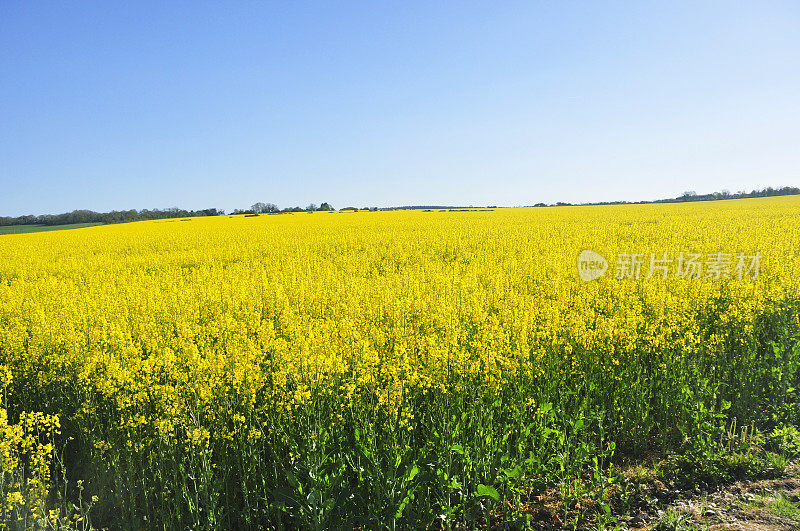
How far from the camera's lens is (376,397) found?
4074 mm

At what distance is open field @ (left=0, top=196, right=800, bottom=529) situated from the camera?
332cm

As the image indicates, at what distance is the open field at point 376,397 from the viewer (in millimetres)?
3316

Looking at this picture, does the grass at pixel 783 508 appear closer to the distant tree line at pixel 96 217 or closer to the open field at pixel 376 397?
the open field at pixel 376 397

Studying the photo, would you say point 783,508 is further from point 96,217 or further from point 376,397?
point 96,217

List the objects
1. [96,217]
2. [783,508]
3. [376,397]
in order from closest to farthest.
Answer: [783,508], [376,397], [96,217]

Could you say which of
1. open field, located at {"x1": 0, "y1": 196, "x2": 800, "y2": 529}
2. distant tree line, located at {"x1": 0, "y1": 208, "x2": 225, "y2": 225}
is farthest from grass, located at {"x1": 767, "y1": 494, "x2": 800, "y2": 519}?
distant tree line, located at {"x1": 0, "y1": 208, "x2": 225, "y2": 225}

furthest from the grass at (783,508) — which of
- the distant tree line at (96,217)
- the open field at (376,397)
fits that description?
the distant tree line at (96,217)

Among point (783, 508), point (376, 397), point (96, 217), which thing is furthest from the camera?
point (96, 217)

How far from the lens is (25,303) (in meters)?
8.09

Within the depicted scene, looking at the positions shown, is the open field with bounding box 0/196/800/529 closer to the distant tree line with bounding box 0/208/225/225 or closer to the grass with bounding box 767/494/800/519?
the grass with bounding box 767/494/800/519

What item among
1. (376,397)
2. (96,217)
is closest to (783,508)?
(376,397)

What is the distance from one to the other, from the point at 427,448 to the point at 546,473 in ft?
4.20

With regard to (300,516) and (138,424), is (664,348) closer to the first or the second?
(300,516)

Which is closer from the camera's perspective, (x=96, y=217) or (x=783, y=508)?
(x=783, y=508)
